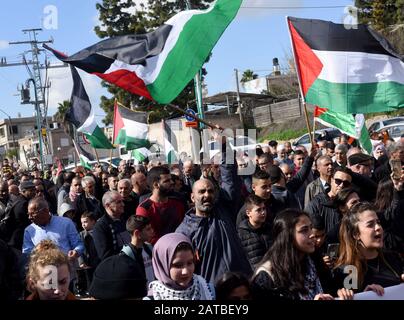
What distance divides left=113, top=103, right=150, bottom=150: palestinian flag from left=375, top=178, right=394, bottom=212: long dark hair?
8555mm

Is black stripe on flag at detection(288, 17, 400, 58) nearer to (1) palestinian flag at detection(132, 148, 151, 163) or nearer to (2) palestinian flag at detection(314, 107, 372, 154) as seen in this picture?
(2) palestinian flag at detection(314, 107, 372, 154)

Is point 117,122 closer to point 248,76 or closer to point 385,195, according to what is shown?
point 385,195

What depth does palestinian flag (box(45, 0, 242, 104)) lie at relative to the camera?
8789 millimetres

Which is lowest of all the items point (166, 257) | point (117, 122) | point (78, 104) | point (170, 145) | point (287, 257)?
point (170, 145)

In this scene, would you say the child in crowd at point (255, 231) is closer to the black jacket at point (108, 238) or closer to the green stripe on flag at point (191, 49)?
the black jacket at point (108, 238)

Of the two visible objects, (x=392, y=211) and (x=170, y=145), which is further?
(x=170, y=145)

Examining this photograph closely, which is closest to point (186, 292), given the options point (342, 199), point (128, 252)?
point (128, 252)

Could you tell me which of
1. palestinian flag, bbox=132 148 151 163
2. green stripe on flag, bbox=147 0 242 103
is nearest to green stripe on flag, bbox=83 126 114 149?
palestinian flag, bbox=132 148 151 163

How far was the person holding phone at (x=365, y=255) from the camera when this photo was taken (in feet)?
16.3

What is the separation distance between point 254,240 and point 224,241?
25 cm

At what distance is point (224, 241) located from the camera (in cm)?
599

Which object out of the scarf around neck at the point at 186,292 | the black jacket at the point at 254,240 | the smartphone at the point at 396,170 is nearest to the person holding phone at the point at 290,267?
the scarf around neck at the point at 186,292

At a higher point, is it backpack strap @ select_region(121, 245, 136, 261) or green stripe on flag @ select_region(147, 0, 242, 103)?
green stripe on flag @ select_region(147, 0, 242, 103)
